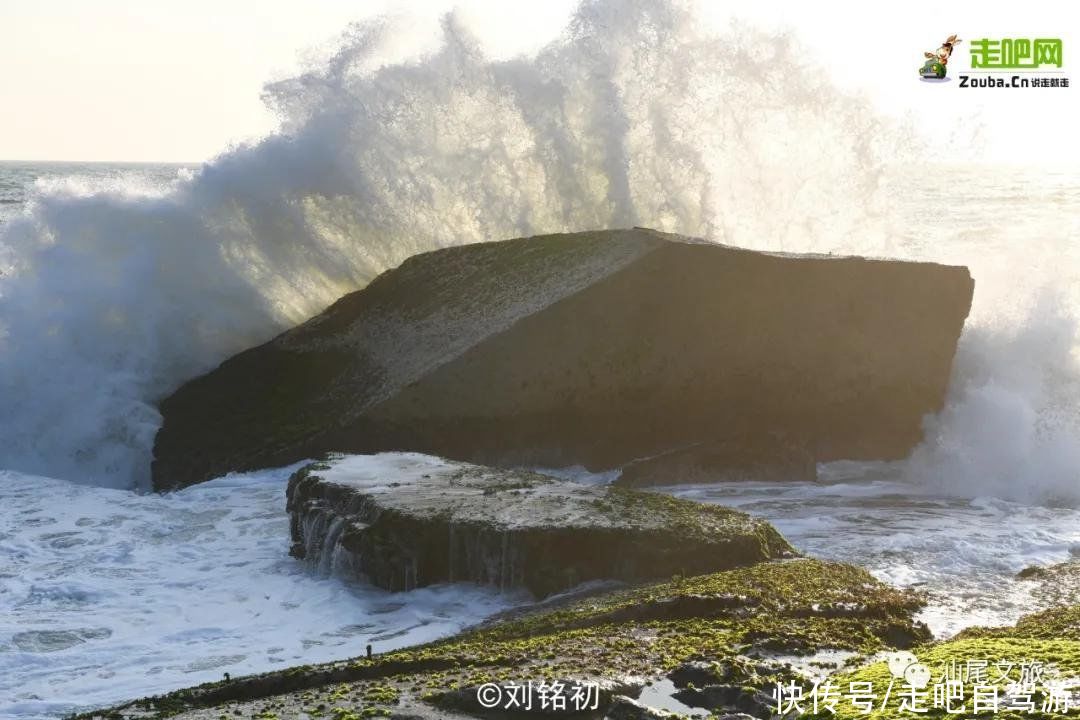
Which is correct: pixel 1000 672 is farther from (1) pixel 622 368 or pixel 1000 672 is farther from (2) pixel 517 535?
(1) pixel 622 368

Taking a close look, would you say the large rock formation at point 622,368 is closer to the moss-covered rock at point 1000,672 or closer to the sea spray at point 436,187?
the sea spray at point 436,187

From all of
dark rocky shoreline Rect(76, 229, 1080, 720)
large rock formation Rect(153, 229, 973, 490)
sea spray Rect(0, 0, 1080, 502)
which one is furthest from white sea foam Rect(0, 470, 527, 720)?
sea spray Rect(0, 0, 1080, 502)

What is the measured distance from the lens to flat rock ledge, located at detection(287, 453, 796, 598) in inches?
304

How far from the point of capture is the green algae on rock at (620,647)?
5.56 metres

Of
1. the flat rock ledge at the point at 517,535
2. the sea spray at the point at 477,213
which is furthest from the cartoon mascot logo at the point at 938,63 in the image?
the flat rock ledge at the point at 517,535

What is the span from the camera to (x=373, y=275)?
1512 cm

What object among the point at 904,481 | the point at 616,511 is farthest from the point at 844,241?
the point at 616,511

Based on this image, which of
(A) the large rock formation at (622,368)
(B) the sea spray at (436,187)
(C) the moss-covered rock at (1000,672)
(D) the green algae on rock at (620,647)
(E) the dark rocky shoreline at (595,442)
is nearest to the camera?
(C) the moss-covered rock at (1000,672)

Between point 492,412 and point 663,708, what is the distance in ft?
19.3

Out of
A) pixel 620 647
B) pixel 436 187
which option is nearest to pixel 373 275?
pixel 436 187

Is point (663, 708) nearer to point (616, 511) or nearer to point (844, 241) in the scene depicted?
point (616, 511)

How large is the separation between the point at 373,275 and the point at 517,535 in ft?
25.9

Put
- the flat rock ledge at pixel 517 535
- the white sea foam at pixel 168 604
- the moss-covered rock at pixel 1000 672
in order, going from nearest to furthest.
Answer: the moss-covered rock at pixel 1000 672 → the white sea foam at pixel 168 604 → the flat rock ledge at pixel 517 535

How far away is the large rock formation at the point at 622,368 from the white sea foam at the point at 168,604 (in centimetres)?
147
